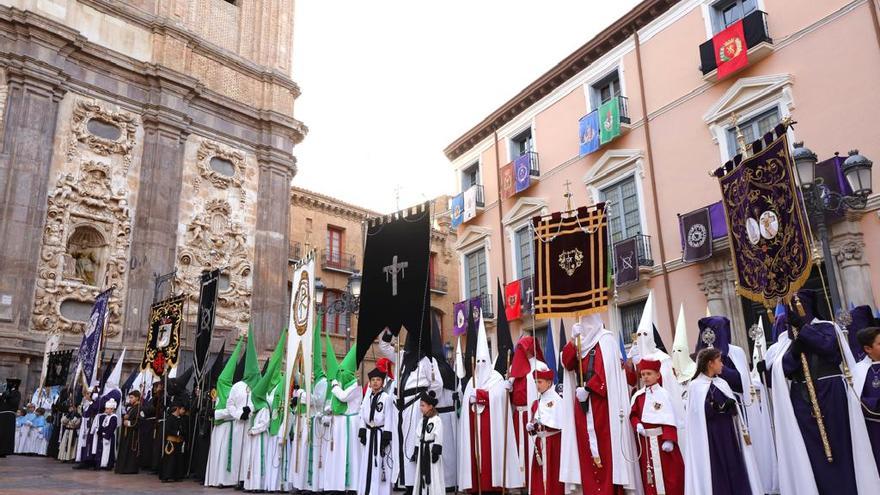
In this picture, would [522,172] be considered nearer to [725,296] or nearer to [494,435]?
[725,296]

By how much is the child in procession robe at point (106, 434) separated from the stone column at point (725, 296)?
1282cm

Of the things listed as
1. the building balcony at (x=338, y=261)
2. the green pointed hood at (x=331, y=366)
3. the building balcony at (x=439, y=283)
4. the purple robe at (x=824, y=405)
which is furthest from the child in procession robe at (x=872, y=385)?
the building balcony at (x=439, y=283)

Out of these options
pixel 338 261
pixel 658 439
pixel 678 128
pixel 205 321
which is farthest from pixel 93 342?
pixel 338 261

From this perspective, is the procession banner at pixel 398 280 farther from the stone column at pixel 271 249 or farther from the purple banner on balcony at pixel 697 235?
the stone column at pixel 271 249

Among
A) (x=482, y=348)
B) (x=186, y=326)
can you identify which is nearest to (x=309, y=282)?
(x=482, y=348)

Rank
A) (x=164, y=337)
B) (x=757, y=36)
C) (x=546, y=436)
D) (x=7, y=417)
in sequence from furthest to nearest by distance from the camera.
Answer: (x=757, y=36) < (x=7, y=417) < (x=164, y=337) < (x=546, y=436)

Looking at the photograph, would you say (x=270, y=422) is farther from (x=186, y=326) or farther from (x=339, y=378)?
(x=186, y=326)

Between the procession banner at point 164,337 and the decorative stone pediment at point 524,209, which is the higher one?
the decorative stone pediment at point 524,209

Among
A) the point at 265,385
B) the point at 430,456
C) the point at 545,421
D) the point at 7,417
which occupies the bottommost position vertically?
the point at 430,456

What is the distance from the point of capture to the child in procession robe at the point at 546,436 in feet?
23.6

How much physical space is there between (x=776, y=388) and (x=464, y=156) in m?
19.7

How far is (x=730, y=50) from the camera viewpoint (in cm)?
1576

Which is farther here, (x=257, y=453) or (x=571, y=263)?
(x=257, y=453)

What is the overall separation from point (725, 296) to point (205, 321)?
11055 mm
